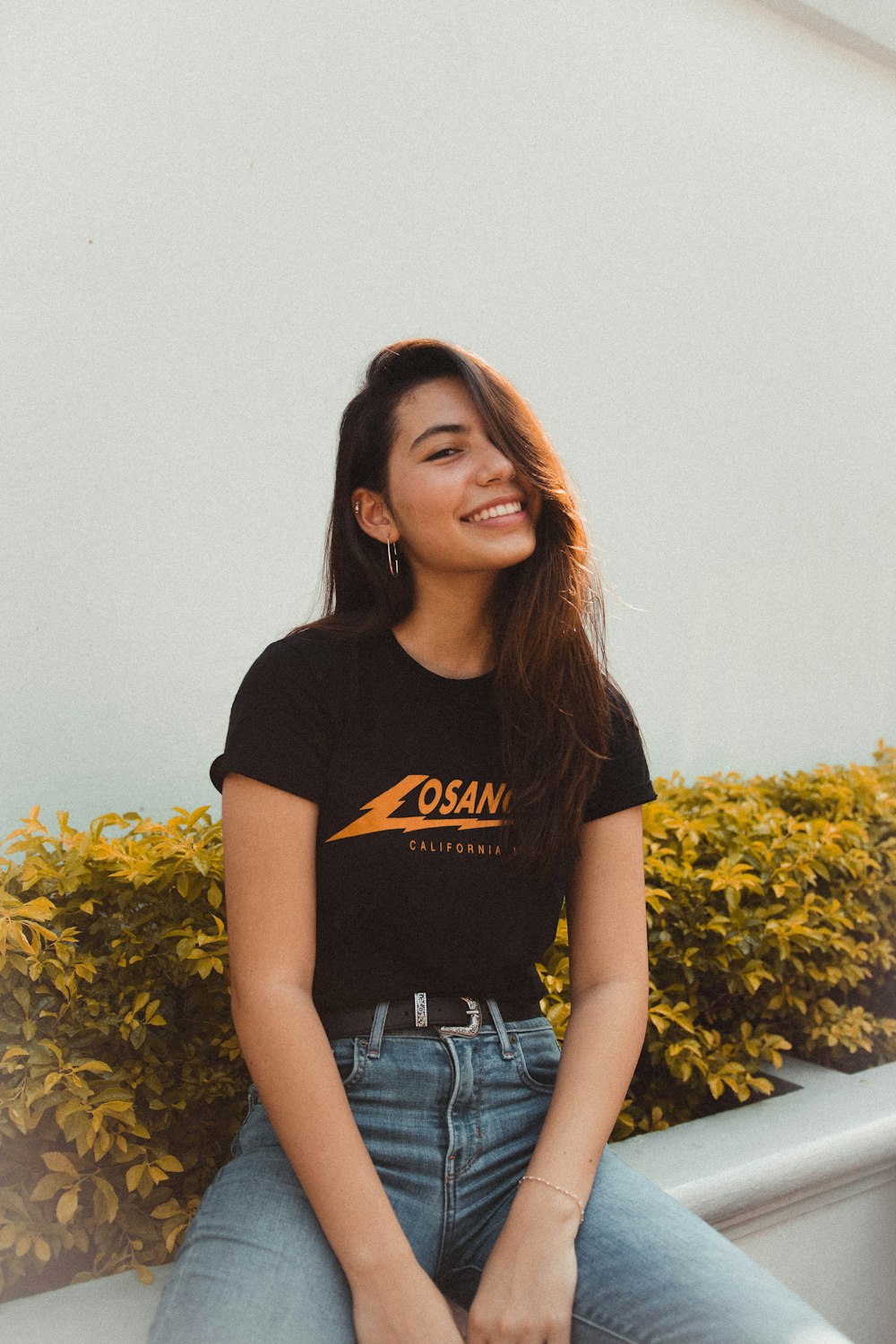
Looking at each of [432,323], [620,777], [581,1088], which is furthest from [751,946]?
[432,323]

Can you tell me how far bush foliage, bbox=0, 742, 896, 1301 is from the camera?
213cm

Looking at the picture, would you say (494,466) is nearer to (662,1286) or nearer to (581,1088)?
(581,1088)

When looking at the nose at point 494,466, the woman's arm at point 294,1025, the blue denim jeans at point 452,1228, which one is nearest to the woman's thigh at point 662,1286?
the blue denim jeans at point 452,1228

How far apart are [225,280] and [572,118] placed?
1.38m

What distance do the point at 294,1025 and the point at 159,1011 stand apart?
0.73 m

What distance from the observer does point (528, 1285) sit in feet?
5.34

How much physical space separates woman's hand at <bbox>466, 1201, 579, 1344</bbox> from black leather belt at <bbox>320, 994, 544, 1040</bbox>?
0.95ft

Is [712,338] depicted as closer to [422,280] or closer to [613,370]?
[613,370]

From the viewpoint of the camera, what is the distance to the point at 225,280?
3.09m

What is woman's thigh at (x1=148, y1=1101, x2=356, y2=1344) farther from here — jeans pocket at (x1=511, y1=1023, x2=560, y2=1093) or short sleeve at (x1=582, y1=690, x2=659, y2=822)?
short sleeve at (x1=582, y1=690, x2=659, y2=822)

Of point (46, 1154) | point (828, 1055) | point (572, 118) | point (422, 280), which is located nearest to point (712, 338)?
point (572, 118)

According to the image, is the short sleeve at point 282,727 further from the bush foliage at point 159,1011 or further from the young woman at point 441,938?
the bush foliage at point 159,1011

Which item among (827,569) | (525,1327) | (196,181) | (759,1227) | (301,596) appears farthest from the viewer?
(827,569)

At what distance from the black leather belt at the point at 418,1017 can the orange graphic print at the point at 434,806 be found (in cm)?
28
